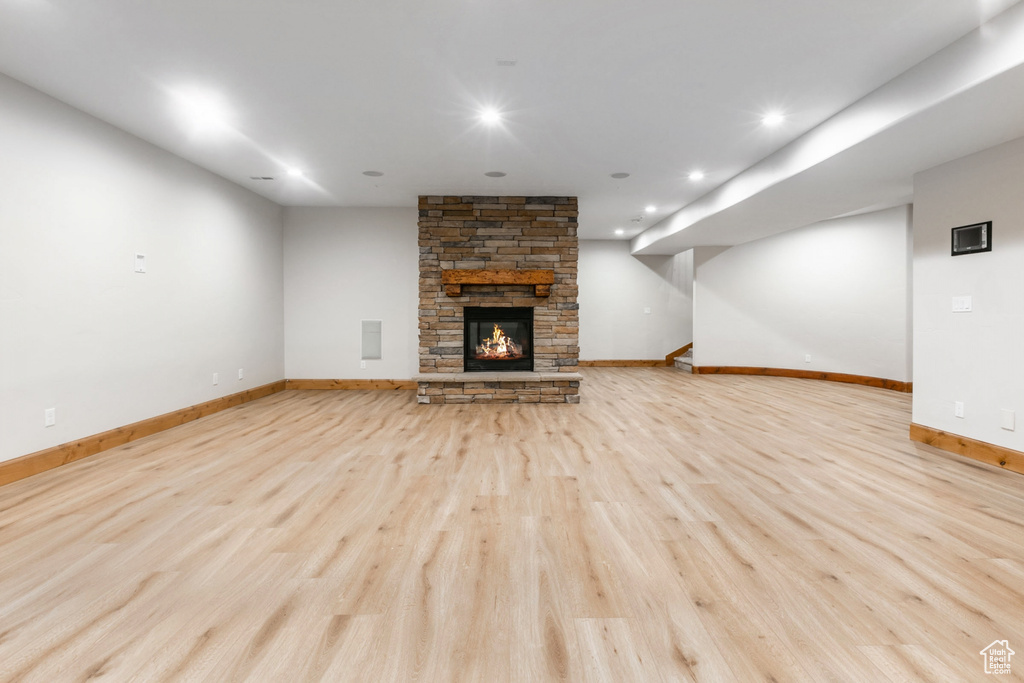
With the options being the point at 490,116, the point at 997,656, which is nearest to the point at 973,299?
the point at 997,656

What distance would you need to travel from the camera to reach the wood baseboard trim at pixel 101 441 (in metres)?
3.09

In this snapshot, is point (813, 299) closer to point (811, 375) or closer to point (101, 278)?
point (811, 375)

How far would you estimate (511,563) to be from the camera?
2041mm

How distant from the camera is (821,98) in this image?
3395 mm

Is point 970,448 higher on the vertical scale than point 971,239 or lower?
lower

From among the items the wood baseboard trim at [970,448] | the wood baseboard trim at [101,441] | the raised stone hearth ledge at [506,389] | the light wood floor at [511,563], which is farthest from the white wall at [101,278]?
the wood baseboard trim at [970,448]

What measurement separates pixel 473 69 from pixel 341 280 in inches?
177

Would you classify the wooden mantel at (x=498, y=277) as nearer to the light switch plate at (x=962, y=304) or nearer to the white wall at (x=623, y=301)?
the light switch plate at (x=962, y=304)

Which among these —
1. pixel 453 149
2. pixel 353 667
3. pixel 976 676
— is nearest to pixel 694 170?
pixel 453 149

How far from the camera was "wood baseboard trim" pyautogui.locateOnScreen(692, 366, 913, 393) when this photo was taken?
6555mm

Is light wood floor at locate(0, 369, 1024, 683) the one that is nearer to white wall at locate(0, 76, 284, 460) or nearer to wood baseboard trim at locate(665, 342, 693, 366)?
white wall at locate(0, 76, 284, 460)

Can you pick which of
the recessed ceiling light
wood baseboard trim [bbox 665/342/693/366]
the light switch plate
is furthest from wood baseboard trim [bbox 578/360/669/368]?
the recessed ceiling light

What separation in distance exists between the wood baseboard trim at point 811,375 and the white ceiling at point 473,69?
13.8 feet

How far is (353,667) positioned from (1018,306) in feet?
15.2
